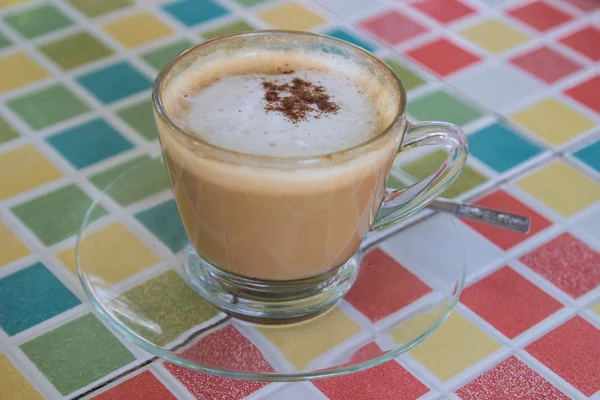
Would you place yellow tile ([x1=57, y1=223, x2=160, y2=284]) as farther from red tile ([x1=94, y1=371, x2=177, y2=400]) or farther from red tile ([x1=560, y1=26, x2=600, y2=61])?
red tile ([x1=560, y1=26, x2=600, y2=61])

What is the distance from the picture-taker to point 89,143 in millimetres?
1079

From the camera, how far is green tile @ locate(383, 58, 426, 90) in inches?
48.3

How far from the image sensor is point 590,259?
947 mm

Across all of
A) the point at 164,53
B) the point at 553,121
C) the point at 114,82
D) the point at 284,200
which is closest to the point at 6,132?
the point at 114,82

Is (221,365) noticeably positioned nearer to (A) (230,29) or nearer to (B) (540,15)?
(A) (230,29)

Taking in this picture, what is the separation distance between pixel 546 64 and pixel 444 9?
0.21 metres

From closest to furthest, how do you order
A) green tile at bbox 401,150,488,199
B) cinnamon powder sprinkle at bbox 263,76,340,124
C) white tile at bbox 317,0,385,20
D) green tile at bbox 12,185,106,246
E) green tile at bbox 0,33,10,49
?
cinnamon powder sprinkle at bbox 263,76,340,124, green tile at bbox 12,185,106,246, green tile at bbox 401,150,488,199, green tile at bbox 0,33,10,49, white tile at bbox 317,0,385,20

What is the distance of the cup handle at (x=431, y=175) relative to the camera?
0.85 meters

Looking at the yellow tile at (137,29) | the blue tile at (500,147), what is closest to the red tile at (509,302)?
the blue tile at (500,147)

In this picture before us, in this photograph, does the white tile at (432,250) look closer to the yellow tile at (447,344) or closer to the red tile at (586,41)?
the yellow tile at (447,344)

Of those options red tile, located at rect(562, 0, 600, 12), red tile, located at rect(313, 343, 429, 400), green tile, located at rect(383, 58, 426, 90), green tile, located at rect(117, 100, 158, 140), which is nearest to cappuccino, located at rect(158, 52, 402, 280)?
red tile, located at rect(313, 343, 429, 400)

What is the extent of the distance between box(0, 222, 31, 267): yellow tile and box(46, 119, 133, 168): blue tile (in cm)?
14

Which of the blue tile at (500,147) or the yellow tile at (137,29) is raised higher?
the yellow tile at (137,29)

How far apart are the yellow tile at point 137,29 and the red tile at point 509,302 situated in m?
0.65
